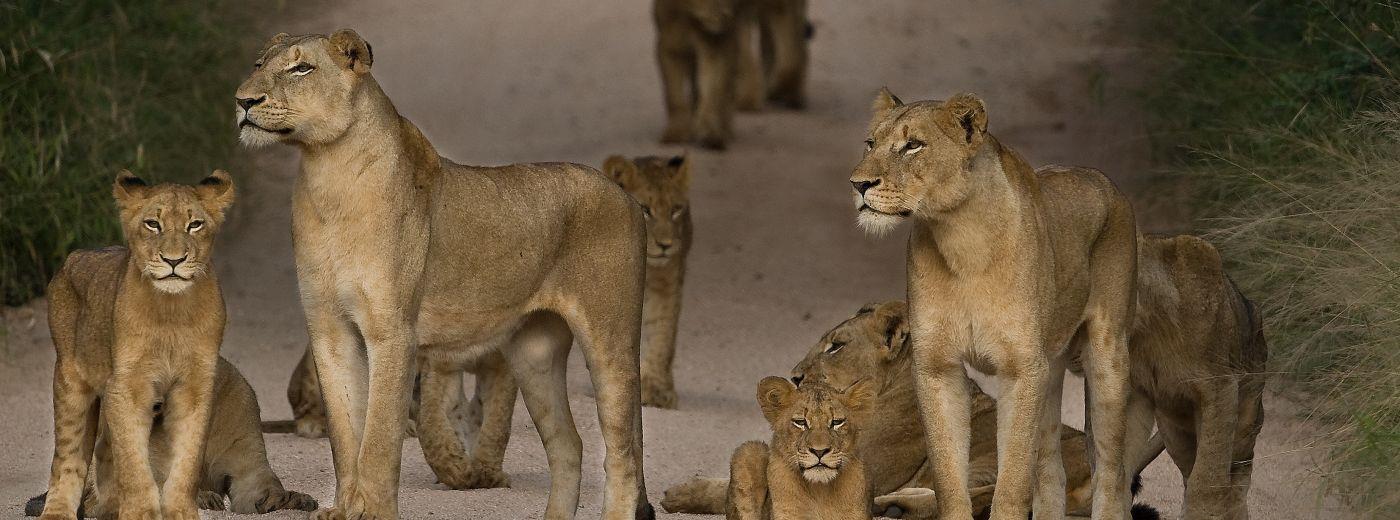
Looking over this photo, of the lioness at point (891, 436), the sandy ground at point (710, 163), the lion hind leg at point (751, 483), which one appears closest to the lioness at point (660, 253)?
the sandy ground at point (710, 163)

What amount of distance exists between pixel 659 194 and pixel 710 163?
216 inches

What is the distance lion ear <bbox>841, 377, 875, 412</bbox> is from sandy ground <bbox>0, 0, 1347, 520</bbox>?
5.23 feet

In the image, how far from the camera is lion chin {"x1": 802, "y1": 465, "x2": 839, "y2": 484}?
669cm

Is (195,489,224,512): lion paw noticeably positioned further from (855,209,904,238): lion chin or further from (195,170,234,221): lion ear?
(855,209,904,238): lion chin

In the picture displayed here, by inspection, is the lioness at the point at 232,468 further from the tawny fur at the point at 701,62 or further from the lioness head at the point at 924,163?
the tawny fur at the point at 701,62

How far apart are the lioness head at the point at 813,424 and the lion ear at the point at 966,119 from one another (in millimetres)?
902

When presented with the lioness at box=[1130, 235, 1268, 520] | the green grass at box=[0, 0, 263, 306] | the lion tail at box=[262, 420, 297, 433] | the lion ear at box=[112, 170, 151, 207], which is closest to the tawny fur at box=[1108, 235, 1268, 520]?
the lioness at box=[1130, 235, 1268, 520]

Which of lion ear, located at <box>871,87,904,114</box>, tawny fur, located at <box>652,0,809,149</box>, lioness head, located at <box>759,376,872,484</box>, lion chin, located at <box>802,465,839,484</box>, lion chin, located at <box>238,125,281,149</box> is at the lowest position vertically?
tawny fur, located at <box>652,0,809,149</box>

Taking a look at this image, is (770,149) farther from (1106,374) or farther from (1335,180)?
(1106,374)

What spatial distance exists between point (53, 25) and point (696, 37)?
5.25 m

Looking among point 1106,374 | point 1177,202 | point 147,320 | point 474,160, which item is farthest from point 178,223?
point 474,160

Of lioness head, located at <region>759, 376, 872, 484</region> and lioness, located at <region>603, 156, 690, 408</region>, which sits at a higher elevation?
lioness head, located at <region>759, 376, 872, 484</region>

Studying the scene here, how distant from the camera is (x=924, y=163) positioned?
671cm

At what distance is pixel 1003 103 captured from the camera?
18750mm
